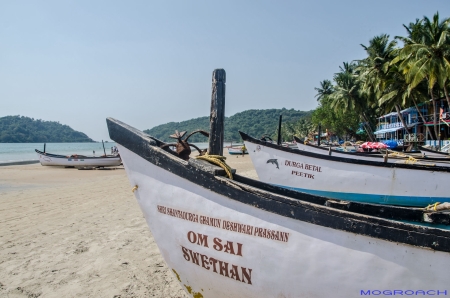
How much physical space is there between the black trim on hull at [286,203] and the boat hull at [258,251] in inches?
1.4

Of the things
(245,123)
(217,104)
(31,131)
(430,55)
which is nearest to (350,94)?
(430,55)

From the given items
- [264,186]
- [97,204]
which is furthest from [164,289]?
[97,204]

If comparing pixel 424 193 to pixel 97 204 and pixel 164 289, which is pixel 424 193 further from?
pixel 97 204

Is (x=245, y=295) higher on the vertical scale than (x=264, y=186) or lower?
lower

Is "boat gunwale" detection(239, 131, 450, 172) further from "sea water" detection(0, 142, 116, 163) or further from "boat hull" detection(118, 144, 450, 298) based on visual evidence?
"sea water" detection(0, 142, 116, 163)

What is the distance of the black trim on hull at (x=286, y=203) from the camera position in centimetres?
191

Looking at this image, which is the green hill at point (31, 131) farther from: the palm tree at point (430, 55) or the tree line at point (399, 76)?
the palm tree at point (430, 55)

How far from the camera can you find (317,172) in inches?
367

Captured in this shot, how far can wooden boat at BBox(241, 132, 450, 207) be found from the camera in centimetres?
848

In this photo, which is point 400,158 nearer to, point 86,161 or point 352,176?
point 352,176

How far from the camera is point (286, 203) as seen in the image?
222 centimetres

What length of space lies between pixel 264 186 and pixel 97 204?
7554mm

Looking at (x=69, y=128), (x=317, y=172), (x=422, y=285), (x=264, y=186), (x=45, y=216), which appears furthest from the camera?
Answer: (x=69, y=128)

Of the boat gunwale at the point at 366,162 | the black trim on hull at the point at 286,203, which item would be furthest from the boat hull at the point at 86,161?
the black trim on hull at the point at 286,203
